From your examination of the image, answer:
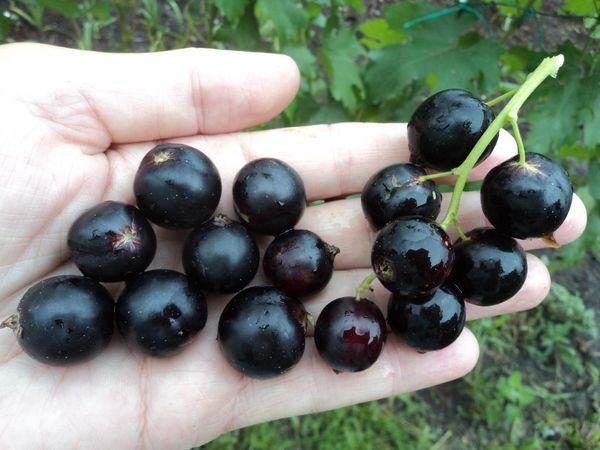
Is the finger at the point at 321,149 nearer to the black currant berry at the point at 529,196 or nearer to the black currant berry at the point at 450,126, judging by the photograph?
the black currant berry at the point at 450,126

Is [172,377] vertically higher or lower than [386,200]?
lower

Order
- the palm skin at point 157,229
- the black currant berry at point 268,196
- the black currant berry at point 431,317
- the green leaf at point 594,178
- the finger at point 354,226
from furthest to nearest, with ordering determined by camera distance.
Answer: the green leaf at point 594,178, the finger at point 354,226, the black currant berry at point 268,196, the palm skin at point 157,229, the black currant berry at point 431,317

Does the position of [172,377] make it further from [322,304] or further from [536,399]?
[536,399]

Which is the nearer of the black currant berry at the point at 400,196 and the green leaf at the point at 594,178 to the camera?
the black currant berry at the point at 400,196

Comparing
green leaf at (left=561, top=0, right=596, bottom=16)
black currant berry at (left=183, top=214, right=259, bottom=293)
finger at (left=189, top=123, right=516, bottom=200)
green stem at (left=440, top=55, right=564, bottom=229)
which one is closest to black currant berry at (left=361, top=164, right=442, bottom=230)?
green stem at (left=440, top=55, right=564, bottom=229)

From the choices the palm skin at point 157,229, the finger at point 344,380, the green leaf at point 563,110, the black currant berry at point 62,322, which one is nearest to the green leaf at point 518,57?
the green leaf at point 563,110

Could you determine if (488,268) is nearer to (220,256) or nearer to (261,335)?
(261,335)

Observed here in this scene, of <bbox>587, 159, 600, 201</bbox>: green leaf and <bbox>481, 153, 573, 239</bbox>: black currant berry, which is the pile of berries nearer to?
<bbox>481, 153, 573, 239</bbox>: black currant berry

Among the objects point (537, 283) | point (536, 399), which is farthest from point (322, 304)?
point (536, 399)
